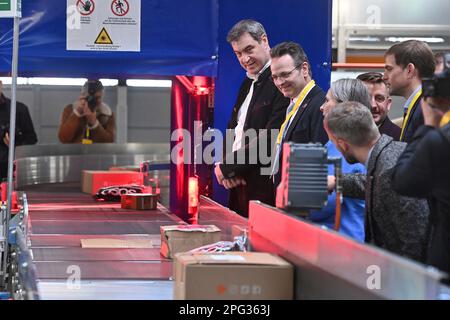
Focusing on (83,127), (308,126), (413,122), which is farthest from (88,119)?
(413,122)

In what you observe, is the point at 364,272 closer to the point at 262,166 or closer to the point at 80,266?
the point at 80,266

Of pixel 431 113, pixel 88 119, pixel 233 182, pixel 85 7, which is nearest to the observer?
pixel 431 113

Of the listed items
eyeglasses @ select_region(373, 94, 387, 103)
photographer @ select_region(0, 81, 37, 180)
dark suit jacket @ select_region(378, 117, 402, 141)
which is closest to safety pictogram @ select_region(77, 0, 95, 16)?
eyeglasses @ select_region(373, 94, 387, 103)

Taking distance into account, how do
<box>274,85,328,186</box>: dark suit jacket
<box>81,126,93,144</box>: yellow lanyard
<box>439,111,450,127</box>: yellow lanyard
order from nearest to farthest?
<box>439,111,450,127</box>: yellow lanyard, <box>274,85,328,186</box>: dark suit jacket, <box>81,126,93,144</box>: yellow lanyard

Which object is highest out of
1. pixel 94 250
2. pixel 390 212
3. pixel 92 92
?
pixel 92 92

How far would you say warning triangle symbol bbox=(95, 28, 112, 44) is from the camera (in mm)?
6035

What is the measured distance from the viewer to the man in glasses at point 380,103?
547 centimetres

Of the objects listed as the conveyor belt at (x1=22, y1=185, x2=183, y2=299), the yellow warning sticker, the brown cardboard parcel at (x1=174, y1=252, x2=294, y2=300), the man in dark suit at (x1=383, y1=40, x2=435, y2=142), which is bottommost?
the conveyor belt at (x1=22, y1=185, x2=183, y2=299)

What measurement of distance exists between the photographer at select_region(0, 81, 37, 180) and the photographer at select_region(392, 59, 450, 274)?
19.1 ft

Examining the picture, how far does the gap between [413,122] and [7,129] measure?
512 centimetres

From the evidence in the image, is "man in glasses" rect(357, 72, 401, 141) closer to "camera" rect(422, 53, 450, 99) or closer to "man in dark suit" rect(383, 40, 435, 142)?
"man in dark suit" rect(383, 40, 435, 142)

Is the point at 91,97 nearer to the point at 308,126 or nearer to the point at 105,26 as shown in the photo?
the point at 105,26

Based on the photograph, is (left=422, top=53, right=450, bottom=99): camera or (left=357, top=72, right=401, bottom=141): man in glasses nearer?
(left=422, top=53, right=450, bottom=99): camera

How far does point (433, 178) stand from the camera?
9.25 feet
